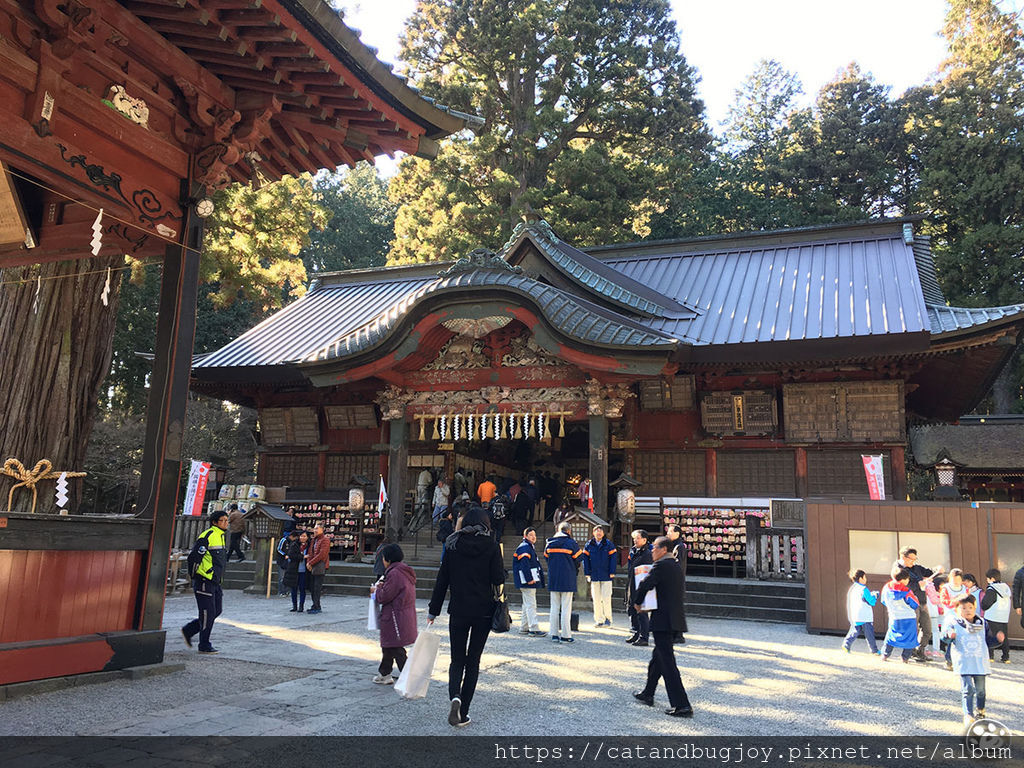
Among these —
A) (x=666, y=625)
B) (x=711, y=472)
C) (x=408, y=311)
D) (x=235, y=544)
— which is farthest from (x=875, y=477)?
(x=235, y=544)

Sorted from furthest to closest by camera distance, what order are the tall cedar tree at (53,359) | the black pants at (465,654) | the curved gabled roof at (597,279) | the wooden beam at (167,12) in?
the curved gabled roof at (597,279), the tall cedar tree at (53,359), the wooden beam at (167,12), the black pants at (465,654)

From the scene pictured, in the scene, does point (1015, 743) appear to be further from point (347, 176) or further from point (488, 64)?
point (347, 176)

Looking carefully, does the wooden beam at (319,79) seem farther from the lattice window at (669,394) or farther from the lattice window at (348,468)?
the lattice window at (348,468)

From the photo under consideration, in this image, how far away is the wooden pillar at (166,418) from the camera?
714 centimetres

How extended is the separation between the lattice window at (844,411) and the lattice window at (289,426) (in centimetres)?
1236

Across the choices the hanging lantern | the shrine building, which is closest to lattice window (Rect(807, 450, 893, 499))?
the shrine building

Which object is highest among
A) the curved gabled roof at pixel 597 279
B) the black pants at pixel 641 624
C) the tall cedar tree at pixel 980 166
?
the tall cedar tree at pixel 980 166

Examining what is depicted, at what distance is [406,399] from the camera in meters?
16.7

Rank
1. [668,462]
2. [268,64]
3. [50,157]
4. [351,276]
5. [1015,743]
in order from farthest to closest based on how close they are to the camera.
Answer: [351,276]
[668,462]
[268,64]
[50,157]
[1015,743]

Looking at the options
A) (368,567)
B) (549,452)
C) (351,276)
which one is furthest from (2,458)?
(351,276)

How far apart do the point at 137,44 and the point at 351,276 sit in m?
19.8

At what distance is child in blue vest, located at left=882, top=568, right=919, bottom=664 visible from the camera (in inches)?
351

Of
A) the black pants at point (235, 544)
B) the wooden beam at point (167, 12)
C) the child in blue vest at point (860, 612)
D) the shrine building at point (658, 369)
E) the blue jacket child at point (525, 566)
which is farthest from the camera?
the black pants at point (235, 544)

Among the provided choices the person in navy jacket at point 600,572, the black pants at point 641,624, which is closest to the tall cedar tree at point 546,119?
the person in navy jacket at point 600,572
